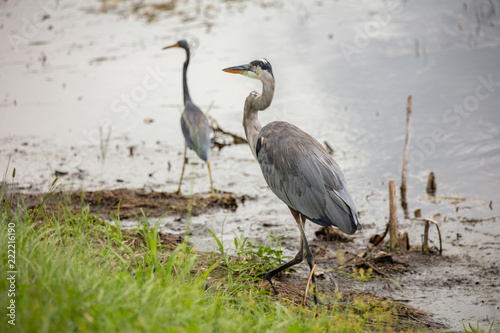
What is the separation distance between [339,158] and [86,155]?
12.1 feet

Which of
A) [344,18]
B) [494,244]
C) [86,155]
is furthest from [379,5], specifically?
[494,244]

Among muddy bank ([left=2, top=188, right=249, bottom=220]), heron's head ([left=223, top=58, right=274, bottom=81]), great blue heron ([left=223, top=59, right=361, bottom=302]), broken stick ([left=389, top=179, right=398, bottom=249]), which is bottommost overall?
muddy bank ([left=2, top=188, right=249, bottom=220])

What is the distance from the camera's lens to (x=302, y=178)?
4738mm

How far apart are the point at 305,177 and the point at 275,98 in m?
5.95

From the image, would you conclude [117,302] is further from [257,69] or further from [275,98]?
[275,98]

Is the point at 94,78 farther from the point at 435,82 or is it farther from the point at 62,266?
the point at 62,266

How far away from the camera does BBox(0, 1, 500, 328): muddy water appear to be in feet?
22.4

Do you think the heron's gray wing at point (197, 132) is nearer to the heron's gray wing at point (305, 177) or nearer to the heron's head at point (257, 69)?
the heron's head at point (257, 69)

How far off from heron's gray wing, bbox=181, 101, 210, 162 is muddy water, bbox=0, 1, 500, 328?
47 centimetres

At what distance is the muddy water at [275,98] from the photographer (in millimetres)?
6824

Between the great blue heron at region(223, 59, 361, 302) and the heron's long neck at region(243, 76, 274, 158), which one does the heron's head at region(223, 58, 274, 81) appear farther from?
the heron's long neck at region(243, 76, 274, 158)

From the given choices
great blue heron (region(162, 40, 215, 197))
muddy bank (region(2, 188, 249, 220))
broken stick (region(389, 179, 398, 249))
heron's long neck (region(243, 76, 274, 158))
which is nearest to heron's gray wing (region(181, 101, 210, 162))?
great blue heron (region(162, 40, 215, 197))

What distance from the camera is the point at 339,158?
319 inches

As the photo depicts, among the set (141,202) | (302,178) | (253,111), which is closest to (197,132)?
(141,202)
